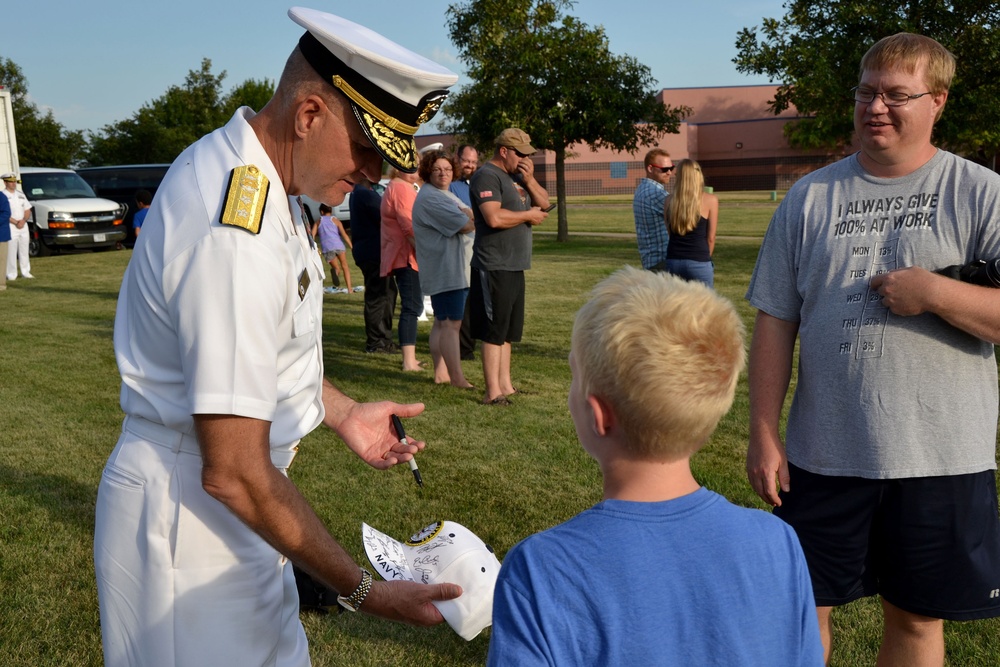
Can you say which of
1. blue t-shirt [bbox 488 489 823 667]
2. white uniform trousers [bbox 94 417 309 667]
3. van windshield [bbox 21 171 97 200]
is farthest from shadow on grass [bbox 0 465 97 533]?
van windshield [bbox 21 171 97 200]

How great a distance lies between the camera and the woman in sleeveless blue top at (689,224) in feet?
25.6

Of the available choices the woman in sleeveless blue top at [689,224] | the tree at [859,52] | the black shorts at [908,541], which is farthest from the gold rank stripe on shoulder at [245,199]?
the tree at [859,52]

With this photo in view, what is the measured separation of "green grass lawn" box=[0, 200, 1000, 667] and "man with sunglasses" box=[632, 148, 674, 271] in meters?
1.37

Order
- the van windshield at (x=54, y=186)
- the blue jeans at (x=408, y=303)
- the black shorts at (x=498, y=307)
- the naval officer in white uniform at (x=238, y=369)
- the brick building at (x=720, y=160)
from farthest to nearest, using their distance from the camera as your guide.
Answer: the brick building at (x=720, y=160), the van windshield at (x=54, y=186), the blue jeans at (x=408, y=303), the black shorts at (x=498, y=307), the naval officer in white uniform at (x=238, y=369)

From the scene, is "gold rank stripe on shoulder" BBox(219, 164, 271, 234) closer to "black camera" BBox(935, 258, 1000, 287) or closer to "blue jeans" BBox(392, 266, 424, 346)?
"black camera" BBox(935, 258, 1000, 287)

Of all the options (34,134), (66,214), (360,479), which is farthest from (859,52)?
(34,134)

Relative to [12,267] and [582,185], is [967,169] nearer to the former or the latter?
[12,267]

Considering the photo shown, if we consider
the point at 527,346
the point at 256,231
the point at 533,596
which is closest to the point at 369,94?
the point at 256,231

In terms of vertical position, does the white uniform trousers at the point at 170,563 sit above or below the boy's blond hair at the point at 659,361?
below

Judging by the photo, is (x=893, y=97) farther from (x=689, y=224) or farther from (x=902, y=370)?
(x=689, y=224)

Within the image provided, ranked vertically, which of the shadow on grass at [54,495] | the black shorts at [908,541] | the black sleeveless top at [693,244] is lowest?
the shadow on grass at [54,495]

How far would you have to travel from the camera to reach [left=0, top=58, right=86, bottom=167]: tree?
4547 centimetres

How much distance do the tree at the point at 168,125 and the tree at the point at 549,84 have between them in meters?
25.7

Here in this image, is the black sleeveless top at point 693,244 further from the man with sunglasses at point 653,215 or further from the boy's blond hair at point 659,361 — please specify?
the boy's blond hair at point 659,361
